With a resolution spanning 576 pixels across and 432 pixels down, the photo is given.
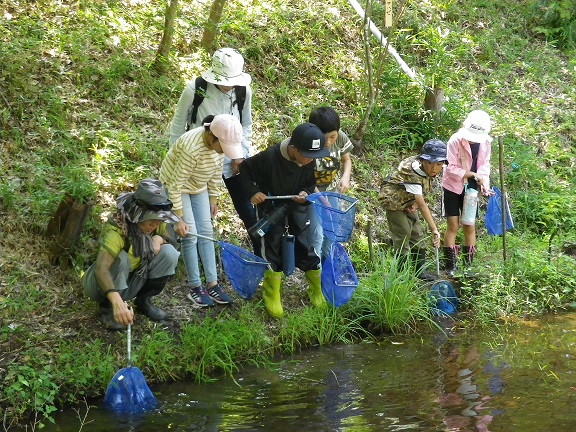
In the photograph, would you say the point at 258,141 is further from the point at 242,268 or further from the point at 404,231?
the point at 242,268

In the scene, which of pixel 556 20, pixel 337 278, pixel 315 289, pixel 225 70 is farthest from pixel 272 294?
pixel 556 20

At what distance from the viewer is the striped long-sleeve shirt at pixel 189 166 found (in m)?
6.48

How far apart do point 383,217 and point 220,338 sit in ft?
10.6

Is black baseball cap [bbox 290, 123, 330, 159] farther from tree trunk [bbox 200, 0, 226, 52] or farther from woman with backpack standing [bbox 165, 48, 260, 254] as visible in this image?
tree trunk [bbox 200, 0, 226, 52]

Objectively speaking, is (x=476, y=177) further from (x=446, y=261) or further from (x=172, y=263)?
(x=172, y=263)

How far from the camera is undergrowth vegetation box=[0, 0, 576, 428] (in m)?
6.28

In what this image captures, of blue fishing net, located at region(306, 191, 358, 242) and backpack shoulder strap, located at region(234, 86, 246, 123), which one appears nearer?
blue fishing net, located at region(306, 191, 358, 242)

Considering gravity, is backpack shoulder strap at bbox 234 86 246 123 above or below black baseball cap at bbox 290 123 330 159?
above

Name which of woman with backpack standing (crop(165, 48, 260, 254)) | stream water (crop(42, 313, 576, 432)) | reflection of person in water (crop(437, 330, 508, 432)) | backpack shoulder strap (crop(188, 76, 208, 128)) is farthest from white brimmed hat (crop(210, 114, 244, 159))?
reflection of person in water (crop(437, 330, 508, 432))

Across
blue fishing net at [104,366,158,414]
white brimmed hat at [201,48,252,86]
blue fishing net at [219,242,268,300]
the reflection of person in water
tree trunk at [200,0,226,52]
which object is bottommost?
the reflection of person in water

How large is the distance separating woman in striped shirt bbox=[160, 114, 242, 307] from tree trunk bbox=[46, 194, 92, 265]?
2.40ft

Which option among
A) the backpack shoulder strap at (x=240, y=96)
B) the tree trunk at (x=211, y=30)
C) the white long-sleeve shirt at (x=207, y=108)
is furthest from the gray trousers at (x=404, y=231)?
the tree trunk at (x=211, y=30)

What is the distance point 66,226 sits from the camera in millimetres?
6676

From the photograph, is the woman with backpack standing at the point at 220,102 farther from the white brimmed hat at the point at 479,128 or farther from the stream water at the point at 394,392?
the white brimmed hat at the point at 479,128
